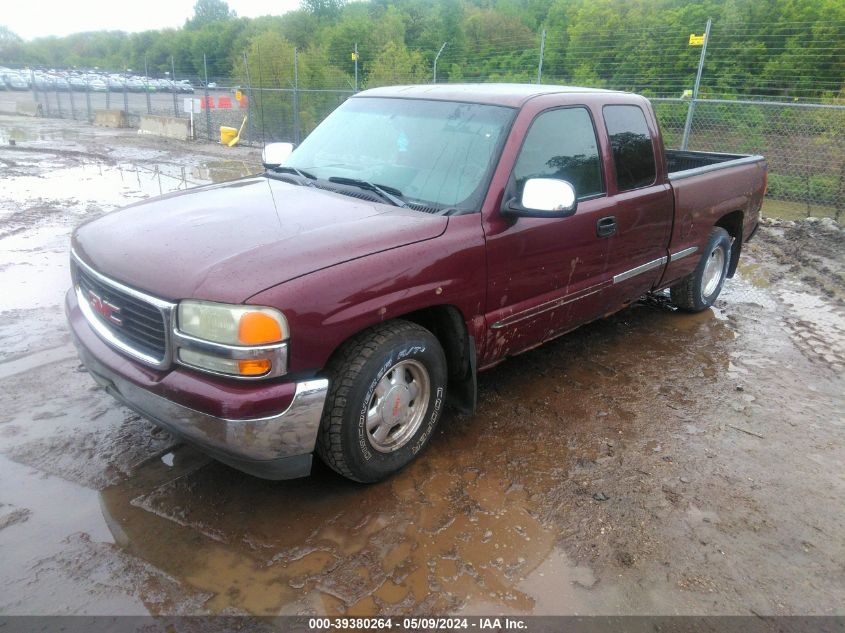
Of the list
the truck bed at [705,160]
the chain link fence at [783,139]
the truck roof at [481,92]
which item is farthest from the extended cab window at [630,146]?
the chain link fence at [783,139]

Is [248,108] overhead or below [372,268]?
overhead

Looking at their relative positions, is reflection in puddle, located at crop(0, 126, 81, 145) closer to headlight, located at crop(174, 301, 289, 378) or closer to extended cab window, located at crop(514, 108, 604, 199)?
extended cab window, located at crop(514, 108, 604, 199)

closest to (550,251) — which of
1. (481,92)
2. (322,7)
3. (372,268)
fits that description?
(481,92)

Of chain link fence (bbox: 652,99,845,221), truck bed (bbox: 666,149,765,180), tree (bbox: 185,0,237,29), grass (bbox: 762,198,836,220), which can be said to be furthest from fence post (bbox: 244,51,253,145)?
tree (bbox: 185,0,237,29)

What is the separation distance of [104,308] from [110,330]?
107mm

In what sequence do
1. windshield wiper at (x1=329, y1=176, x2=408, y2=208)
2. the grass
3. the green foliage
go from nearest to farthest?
windshield wiper at (x1=329, y1=176, x2=408, y2=208) < the grass < the green foliage

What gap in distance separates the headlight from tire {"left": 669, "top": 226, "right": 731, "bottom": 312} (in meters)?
4.12

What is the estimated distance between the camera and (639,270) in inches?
176

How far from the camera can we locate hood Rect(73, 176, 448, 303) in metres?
2.51

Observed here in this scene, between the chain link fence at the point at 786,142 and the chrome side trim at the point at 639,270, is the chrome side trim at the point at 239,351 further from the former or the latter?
the chain link fence at the point at 786,142

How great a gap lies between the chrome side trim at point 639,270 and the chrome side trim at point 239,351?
259 centimetres

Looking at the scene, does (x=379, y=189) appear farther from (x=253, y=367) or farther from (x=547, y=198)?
(x=253, y=367)

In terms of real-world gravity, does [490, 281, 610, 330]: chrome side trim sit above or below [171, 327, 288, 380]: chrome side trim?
below

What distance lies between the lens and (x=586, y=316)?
4184 mm
